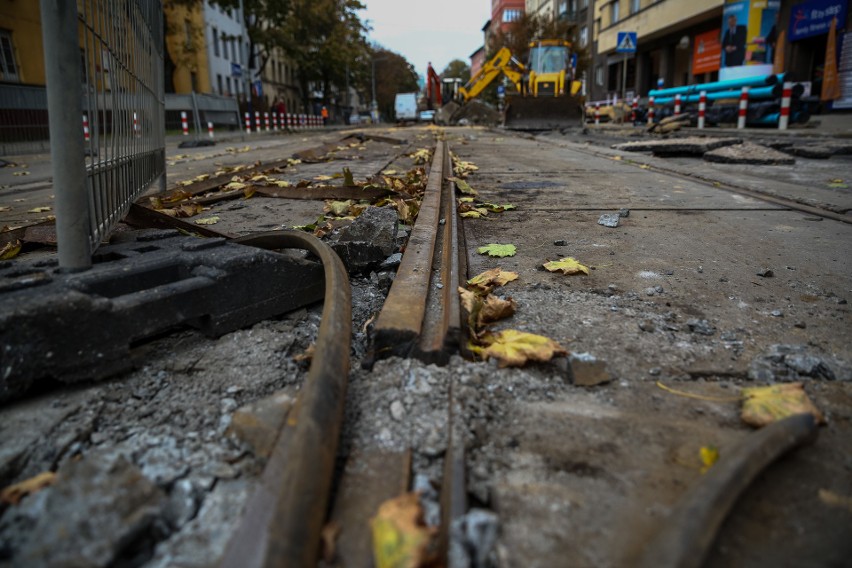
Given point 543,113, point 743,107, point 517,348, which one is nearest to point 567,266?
point 517,348

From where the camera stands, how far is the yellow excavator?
18.8 metres

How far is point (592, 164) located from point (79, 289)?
7.01 m

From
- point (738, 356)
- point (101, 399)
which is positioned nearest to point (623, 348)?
point (738, 356)

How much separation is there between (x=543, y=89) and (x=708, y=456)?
816 inches

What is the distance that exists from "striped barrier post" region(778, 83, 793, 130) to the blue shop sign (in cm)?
739

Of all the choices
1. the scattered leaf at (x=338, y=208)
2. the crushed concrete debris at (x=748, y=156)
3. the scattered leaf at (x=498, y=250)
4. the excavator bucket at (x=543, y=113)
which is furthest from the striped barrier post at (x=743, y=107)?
the scattered leaf at (x=498, y=250)

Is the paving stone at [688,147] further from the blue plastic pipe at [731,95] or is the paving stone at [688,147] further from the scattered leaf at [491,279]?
the blue plastic pipe at [731,95]

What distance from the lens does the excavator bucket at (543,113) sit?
1861 cm

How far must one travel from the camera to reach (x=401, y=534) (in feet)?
3.06

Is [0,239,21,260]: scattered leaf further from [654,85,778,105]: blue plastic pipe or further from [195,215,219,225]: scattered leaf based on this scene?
[654,85,778,105]: blue plastic pipe

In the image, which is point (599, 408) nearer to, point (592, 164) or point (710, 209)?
point (710, 209)

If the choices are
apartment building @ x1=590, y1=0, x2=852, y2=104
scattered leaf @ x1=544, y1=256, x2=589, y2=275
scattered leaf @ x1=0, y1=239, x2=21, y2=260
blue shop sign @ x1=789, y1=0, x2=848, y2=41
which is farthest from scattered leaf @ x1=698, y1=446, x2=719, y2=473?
blue shop sign @ x1=789, y1=0, x2=848, y2=41

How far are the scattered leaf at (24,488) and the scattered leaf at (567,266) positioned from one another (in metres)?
1.98

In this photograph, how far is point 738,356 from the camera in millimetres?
1659
